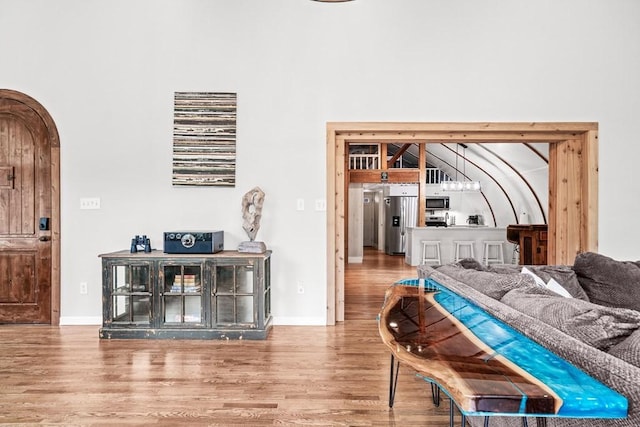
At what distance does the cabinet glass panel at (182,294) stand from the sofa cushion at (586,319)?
9.21 feet

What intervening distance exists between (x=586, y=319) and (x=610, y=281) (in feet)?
5.64

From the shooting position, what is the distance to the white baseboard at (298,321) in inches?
167

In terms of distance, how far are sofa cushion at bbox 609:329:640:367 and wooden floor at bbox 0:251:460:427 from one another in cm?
123

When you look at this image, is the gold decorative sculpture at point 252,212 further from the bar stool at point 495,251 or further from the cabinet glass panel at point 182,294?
the bar stool at point 495,251

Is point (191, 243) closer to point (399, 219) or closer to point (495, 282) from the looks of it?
point (495, 282)

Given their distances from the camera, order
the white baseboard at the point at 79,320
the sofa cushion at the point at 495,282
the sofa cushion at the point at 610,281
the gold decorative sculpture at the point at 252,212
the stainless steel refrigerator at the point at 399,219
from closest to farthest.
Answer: the sofa cushion at the point at 495,282 < the sofa cushion at the point at 610,281 < the gold decorative sculpture at the point at 252,212 < the white baseboard at the point at 79,320 < the stainless steel refrigerator at the point at 399,219

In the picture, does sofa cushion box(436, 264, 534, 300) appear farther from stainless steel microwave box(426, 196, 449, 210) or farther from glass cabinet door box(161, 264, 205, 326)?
stainless steel microwave box(426, 196, 449, 210)

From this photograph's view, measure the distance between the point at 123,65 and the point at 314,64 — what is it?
76.8 inches

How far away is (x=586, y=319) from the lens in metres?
1.37

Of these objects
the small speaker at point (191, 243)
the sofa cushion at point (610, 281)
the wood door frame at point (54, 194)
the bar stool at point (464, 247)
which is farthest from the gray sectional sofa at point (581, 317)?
the bar stool at point (464, 247)

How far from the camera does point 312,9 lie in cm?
424

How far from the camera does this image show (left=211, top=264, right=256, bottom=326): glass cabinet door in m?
3.72

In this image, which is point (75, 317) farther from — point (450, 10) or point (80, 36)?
point (450, 10)

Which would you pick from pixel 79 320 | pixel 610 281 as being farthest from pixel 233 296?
pixel 610 281
